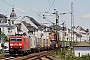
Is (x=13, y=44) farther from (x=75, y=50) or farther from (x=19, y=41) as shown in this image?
(x=75, y=50)

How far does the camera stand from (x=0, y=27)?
9462 centimetres

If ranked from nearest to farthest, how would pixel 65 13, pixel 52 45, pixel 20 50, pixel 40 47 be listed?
1. pixel 20 50
2. pixel 65 13
3. pixel 40 47
4. pixel 52 45

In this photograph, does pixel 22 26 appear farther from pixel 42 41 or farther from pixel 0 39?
pixel 0 39

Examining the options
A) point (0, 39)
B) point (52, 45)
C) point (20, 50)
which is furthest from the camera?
point (52, 45)

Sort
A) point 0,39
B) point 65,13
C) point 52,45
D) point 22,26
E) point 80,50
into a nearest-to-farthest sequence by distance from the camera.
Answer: point 65,13 < point 0,39 < point 80,50 < point 52,45 < point 22,26

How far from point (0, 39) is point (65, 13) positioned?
43.9ft

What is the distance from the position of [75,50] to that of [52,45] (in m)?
19.7

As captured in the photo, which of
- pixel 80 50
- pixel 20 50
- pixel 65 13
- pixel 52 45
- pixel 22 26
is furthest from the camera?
pixel 22 26

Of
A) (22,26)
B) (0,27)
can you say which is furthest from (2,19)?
(22,26)

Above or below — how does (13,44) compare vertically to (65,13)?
below

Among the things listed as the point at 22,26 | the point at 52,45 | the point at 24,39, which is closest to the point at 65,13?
the point at 24,39

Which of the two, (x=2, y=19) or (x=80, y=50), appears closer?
(x=80, y=50)

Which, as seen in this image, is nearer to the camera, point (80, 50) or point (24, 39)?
point (24, 39)

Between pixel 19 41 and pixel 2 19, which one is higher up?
pixel 2 19
